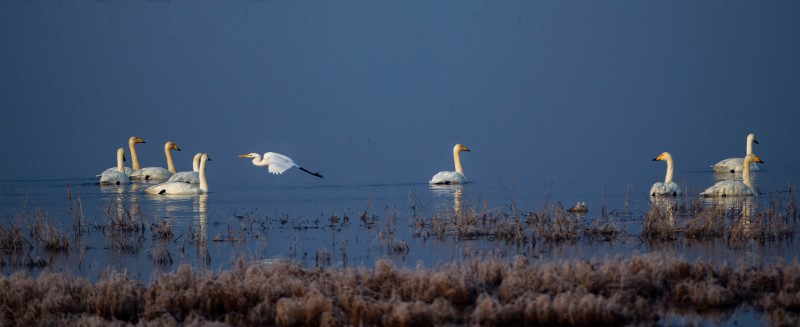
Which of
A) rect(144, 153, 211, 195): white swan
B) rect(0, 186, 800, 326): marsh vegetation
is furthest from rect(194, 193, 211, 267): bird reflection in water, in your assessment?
rect(0, 186, 800, 326): marsh vegetation

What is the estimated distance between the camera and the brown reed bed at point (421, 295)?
8.98 metres

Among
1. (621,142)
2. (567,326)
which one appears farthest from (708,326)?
(621,142)

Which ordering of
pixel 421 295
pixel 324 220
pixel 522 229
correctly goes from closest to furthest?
pixel 421 295
pixel 522 229
pixel 324 220

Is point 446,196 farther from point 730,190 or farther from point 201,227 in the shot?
point 201,227

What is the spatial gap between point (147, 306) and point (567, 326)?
12.0ft

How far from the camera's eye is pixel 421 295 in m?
9.63

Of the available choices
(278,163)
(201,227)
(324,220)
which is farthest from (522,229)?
(278,163)

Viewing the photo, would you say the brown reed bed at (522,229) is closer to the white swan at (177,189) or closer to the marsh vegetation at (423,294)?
the marsh vegetation at (423,294)

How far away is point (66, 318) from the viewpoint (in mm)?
9180

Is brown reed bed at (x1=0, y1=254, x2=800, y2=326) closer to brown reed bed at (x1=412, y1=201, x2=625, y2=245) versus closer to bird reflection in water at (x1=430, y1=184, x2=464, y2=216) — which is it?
brown reed bed at (x1=412, y1=201, x2=625, y2=245)

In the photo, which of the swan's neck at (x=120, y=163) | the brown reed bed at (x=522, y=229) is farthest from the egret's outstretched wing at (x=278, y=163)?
the swan's neck at (x=120, y=163)

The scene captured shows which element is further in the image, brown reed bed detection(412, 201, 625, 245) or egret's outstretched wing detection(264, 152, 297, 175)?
egret's outstretched wing detection(264, 152, 297, 175)

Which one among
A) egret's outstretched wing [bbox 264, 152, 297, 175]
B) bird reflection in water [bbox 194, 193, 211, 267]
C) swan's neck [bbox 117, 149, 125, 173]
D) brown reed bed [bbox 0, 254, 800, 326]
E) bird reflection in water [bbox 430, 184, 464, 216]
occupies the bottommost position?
brown reed bed [bbox 0, 254, 800, 326]

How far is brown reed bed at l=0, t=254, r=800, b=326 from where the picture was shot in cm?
898
